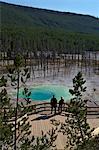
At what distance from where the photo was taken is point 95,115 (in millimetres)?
27641

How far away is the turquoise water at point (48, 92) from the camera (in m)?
40.7

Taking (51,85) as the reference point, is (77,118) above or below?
above

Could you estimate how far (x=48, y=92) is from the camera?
44.2 meters

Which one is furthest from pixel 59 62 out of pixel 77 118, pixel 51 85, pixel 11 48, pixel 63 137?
pixel 77 118

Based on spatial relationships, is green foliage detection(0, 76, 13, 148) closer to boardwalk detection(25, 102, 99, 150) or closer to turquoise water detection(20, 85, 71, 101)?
boardwalk detection(25, 102, 99, 150)

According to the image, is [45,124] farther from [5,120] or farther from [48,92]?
[48,92]

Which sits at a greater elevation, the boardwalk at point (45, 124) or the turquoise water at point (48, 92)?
the boardwalk at point (45, 124)

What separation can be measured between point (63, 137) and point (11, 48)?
64070 mm

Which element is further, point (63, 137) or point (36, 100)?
point (36, 100)

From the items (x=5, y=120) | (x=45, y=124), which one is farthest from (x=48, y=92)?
(x=5, y=120)

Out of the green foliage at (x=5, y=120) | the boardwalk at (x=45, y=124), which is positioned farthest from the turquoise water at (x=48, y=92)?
the green foliage at (x=5, y=120)

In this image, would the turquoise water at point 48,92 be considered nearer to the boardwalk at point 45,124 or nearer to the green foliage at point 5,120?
the boardwalk at point 45,124

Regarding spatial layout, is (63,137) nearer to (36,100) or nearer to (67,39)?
(36,100)

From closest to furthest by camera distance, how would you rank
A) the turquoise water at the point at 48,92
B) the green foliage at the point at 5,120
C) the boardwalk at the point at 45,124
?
the green foliage at the point at 5,120
the boardwalk at the point at 45,124
the turquoise water at the point at 48,92
